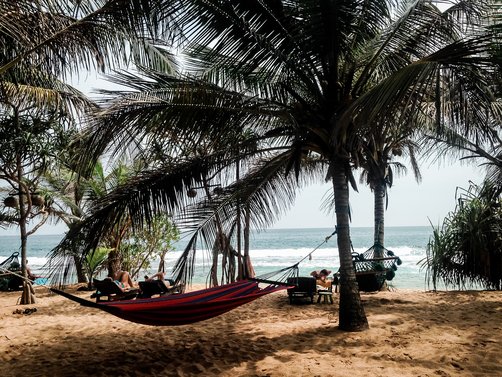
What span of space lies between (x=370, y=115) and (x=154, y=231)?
7.31 m

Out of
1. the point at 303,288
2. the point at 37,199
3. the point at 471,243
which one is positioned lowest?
the point at 303,288

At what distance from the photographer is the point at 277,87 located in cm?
418

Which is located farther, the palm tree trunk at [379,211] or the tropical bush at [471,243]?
the palm tree trunk at [379,211]

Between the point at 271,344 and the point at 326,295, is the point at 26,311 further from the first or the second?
the point at 326,295

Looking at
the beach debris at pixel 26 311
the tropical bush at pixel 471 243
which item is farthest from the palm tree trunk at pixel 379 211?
the beach debris at pixel 26 311

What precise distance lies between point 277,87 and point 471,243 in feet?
14.3

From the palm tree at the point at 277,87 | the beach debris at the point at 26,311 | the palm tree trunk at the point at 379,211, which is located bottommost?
the beach debris at the point at 26,311

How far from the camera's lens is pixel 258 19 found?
348 centimetres

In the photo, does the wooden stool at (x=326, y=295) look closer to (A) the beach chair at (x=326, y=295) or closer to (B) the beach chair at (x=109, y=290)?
(A) the beach chair at (x=326, y=295)

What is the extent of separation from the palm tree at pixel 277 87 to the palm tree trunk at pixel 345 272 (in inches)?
0.4

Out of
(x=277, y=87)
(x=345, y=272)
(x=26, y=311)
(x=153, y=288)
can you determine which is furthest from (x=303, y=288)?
(x=26, y=311)

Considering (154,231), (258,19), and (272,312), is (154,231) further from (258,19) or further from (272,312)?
(258,19)

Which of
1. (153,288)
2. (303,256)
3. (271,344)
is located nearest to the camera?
(271,344)

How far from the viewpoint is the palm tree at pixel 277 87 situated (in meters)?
3.43
